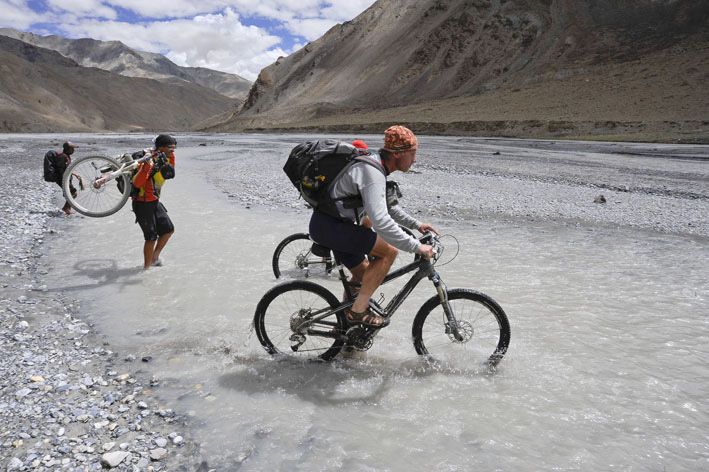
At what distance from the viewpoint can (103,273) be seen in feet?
23.7

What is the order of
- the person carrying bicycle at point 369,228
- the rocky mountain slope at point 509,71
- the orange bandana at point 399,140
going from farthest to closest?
the rocky mountain slope at point 509,71, the orange bandana at point 399,140, the person carrying bicycle at point 369,228

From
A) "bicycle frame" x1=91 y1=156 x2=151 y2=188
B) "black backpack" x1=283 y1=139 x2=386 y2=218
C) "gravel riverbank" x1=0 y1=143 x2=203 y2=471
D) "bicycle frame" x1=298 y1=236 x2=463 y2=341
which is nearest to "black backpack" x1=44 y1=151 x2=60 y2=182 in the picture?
"bicycle frame" x1=91 y1=156 x2=151 y2=188

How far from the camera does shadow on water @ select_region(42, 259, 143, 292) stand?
6732 millimetres

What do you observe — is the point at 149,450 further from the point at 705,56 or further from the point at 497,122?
the point at 705,56

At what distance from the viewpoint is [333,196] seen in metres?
3.90

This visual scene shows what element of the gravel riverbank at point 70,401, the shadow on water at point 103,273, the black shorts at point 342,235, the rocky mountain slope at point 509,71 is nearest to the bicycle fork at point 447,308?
the black shorts at point 342,235

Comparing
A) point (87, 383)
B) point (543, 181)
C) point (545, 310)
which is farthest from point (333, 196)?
point (543, 181)

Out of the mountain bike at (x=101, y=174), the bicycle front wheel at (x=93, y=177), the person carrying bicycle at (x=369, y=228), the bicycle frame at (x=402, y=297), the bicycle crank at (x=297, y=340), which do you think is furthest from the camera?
the bicycle front wheel at (x=93, y=177)

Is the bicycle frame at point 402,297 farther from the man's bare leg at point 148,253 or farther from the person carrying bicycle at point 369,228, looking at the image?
the man's bare leg at point 148,253

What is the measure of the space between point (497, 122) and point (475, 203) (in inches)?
1678

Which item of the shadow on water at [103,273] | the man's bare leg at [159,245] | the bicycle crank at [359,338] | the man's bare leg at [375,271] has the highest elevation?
the man's bare leg at [375,271]

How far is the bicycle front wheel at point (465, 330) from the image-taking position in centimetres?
428

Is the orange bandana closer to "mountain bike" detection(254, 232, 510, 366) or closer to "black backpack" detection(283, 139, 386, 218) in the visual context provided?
"black backpack" detection(283, 139, 386, 218)

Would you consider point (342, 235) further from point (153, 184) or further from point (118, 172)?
point (118, 172)
